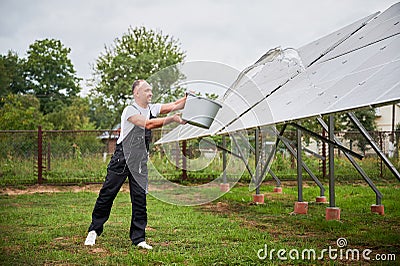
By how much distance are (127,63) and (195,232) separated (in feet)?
76.6

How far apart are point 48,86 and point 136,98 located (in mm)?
36209

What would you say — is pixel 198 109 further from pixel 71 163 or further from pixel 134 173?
pixel 71 163

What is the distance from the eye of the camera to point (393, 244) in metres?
5.36

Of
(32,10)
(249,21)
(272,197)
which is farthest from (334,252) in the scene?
(249,21)

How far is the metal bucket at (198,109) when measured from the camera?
456 centimetres

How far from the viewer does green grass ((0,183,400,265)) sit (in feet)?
16.2

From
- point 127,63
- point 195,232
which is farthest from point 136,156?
point 127,63

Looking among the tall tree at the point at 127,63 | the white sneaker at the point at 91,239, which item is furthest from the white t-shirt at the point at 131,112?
the tall tree at the point at 127,63

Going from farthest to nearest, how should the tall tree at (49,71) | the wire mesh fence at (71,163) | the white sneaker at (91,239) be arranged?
the tall tree at (49,71) < the wire mesh fence at (71,163) < the white sneaker at (91,239)

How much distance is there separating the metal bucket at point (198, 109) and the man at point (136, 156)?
61 centimetres

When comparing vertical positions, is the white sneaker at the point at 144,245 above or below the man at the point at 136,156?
below

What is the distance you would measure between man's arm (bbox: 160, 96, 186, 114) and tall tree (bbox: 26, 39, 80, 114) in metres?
34.9

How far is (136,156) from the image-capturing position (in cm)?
537

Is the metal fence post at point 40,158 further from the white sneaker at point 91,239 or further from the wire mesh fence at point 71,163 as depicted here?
the white sneaker at point 91,239
